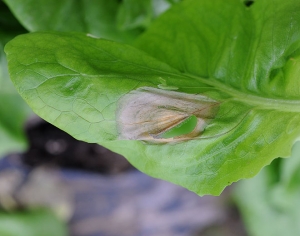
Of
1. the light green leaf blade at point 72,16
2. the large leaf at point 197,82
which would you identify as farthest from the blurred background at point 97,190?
the large leaf at point 197,82

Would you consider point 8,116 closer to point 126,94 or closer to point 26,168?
point 26,168

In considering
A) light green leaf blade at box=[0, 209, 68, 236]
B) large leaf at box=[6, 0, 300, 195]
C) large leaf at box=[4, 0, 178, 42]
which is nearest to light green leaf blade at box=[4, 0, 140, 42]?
large leaf at box=[4, 0, 178, 42]

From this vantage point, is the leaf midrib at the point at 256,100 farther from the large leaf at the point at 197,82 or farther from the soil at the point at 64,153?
the soil at the point at 64,153

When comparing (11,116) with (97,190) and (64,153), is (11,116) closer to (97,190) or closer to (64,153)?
(64,153)

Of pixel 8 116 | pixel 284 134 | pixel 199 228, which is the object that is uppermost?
pixel 8 116

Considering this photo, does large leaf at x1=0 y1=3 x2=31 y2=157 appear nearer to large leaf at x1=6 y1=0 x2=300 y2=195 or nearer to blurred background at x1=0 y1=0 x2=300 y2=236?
blurred background at x1=0 y1=0 x2=300 y2=236

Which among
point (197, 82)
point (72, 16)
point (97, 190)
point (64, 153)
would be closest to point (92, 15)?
point (72, 16)

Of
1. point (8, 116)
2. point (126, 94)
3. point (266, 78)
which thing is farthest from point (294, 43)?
point (8, 116)

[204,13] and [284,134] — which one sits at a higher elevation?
[204,13]
